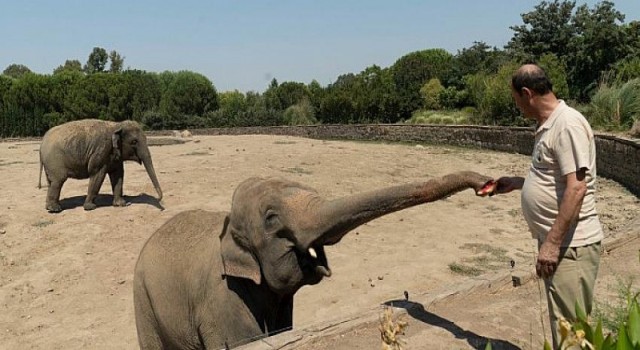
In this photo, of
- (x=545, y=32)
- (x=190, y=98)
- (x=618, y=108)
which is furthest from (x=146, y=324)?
(x=190, y=98)

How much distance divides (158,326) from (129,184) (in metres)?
9.85

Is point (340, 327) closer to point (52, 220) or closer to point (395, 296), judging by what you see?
point (395, 296)

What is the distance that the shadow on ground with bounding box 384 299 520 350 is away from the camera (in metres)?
4.40

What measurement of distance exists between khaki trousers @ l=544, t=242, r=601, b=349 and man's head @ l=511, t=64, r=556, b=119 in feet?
2.53

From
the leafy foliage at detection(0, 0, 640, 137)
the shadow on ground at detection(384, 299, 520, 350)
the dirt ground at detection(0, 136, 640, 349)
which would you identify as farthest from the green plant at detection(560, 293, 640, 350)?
the leafy foliage at detection(0, 0, 640, 137)

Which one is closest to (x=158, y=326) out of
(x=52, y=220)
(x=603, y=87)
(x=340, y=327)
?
(x=340, y=327)

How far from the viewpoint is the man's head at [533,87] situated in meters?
3.12

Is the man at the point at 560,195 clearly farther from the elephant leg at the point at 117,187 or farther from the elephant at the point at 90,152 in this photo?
the elephant leg at the point at 117,187

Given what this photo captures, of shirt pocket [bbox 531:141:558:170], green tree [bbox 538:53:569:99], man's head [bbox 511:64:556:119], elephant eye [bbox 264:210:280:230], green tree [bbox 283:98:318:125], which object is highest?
green tree [bbox 538:53:569:99]

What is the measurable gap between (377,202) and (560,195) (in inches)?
39.7

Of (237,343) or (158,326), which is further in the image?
(158,326)

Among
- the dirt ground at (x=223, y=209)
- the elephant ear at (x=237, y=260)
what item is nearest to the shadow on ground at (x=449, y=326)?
the dirt ground at (x=223, y=209)

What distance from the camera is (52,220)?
35.9ft

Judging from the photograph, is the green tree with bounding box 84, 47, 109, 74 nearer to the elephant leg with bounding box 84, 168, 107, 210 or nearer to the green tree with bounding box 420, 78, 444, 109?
the green tree with bounding box 420, 78, 444, 109
